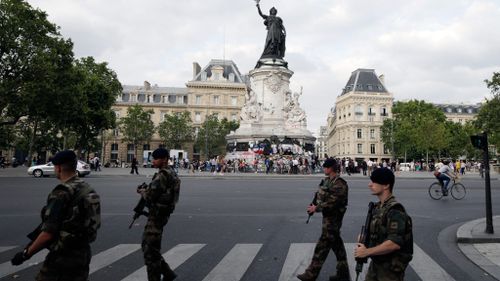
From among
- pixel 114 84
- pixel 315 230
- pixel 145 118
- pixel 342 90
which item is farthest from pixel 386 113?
pixel 315 230

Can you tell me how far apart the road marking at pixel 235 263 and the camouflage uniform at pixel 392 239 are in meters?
2.62

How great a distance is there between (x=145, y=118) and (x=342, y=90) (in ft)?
177

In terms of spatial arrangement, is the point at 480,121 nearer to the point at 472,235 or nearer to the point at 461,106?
the point at 472,235

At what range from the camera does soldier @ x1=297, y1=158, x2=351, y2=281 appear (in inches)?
217

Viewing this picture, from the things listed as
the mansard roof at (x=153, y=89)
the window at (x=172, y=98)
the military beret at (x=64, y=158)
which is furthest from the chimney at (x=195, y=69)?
the military beret at (x=64, y=158)

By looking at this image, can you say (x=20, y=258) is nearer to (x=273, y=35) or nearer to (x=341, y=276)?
(x=341, y=276)

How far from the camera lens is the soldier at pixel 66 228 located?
138 inches

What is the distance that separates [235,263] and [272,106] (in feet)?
115

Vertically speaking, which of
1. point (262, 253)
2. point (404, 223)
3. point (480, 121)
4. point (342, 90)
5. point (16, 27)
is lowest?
point (262, 253)

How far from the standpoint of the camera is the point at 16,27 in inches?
1164

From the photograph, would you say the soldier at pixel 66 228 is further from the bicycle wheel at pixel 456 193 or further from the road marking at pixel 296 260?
the bicycle wheel at pixel 456 193

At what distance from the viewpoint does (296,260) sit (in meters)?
6.75

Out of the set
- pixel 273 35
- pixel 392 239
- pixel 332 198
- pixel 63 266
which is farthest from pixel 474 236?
pixel 273 35

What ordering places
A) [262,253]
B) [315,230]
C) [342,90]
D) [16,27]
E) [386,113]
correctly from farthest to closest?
1. [342,90]
2. [386,113]
3. [16,27]
4. [315,230]
5. [262,253]
